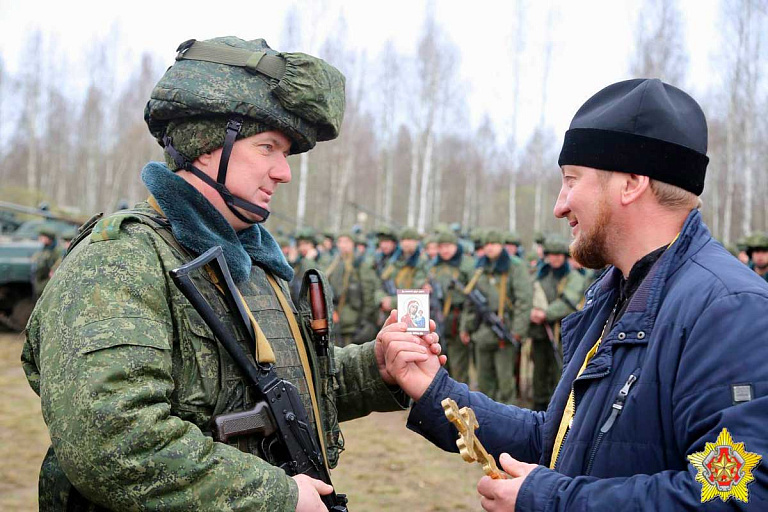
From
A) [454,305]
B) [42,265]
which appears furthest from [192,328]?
[42,265]

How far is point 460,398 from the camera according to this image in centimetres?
266

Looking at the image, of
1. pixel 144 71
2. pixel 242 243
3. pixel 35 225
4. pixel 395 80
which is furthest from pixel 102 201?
pixel 242 243

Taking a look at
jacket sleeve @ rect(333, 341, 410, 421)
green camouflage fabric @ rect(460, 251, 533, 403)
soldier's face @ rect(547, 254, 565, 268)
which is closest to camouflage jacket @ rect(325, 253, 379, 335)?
green camouflage fabric @ rect(460, 251, 533, 403)

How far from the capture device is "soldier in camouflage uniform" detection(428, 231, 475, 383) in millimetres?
10047

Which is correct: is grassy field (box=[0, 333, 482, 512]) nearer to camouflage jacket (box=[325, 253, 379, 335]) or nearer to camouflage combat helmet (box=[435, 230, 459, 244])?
camouflage jacket (box=[325, 253, 379, 335])

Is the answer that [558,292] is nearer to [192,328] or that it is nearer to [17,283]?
[192,328]

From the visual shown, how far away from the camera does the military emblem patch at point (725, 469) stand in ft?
5.13

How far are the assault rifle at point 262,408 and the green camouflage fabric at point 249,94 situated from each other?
20.7 inches

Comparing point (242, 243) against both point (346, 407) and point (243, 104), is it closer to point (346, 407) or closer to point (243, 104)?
point (243, 104)

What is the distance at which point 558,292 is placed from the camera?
29.9 feet

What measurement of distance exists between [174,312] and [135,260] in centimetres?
20

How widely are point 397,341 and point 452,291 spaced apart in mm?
7473

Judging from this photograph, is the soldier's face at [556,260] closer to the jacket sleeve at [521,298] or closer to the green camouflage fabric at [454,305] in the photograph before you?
the jacket sleeve at [521,298]

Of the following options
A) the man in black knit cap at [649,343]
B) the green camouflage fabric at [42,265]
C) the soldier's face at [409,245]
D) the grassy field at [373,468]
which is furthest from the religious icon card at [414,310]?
the green camouflage fabric at [42,265]
